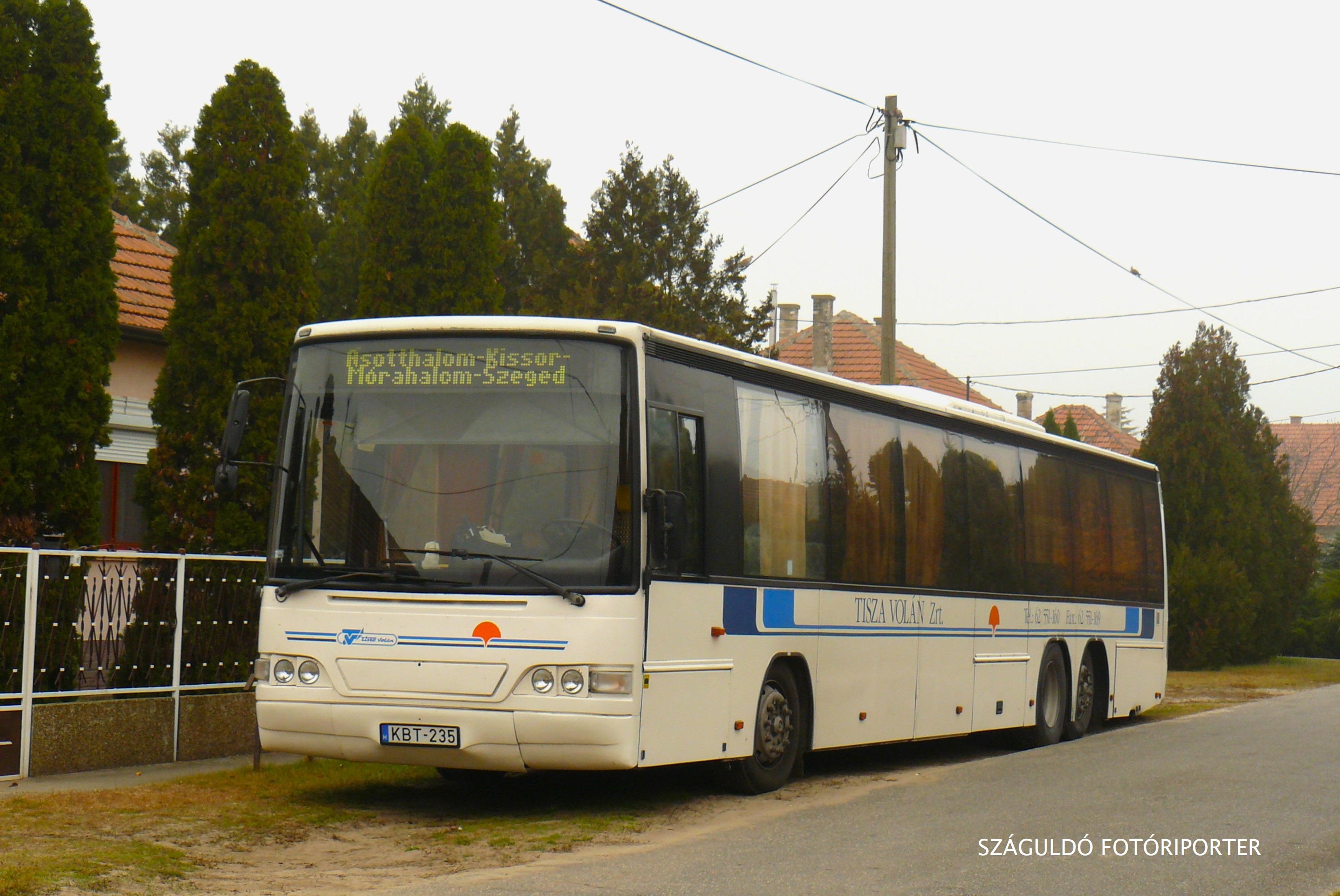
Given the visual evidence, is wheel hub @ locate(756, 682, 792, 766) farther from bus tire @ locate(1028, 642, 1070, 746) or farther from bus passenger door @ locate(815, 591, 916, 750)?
bus tire @ locate(1028, 642, 1070, 746)

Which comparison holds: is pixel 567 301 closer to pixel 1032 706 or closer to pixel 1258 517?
pixel 1258 517

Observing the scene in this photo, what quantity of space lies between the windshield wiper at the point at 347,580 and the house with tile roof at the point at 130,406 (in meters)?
8.87

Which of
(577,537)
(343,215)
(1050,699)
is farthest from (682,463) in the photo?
(343,215)

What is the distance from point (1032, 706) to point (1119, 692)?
9.10ft

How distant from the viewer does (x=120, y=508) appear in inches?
729

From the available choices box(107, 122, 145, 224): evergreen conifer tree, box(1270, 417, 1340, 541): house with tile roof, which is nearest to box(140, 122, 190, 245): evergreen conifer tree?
box(107, 122, 145, 224): evergreen conifer tree

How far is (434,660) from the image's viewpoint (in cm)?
920

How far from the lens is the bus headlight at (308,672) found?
374 inches

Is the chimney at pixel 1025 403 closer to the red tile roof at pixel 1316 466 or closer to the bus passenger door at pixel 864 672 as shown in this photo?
the red tile roof at pixel 1316 466

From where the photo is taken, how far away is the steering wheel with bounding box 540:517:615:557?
920 cm

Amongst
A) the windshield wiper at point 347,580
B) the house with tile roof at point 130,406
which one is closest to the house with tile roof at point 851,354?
the house with tile roof at point 130,406

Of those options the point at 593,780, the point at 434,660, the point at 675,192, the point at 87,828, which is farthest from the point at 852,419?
the point at 675,192

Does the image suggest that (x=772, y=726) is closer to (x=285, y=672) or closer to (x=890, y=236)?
(x=285, y=672)

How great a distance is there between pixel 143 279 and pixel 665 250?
62.4 ft
